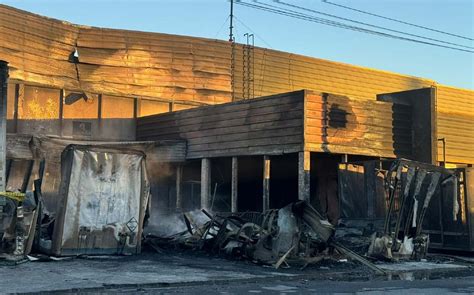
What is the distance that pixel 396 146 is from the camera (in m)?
19.7

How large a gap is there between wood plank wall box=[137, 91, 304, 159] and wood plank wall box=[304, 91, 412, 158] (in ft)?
1.70

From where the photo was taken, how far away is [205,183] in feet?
67.5

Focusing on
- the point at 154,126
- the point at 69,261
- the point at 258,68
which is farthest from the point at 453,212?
the point at 258,68

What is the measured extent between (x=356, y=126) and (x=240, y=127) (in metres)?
3.93

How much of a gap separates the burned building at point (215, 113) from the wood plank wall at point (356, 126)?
5cm

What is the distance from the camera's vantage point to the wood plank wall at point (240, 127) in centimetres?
1742

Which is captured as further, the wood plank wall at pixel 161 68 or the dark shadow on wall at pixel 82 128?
the wood plank wall at pixel 161 68

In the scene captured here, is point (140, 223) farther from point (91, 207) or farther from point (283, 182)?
point (283, 182)

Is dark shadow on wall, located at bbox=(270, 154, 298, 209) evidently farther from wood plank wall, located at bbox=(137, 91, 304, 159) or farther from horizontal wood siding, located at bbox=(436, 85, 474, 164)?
horizontal wood siding, located at bbox=(436, 85, 474, 164)

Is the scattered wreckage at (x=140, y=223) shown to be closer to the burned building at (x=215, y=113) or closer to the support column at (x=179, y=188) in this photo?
the burned building at (x=215, y=113)

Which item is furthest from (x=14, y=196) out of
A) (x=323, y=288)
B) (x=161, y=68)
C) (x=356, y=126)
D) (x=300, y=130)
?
(x=161, y=68)

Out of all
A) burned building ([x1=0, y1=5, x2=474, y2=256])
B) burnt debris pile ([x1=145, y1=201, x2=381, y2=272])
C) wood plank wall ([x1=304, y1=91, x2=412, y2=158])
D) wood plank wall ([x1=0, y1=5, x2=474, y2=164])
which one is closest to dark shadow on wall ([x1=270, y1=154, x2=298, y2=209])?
burned building ([x1=0, y1=5, x2=474, y2=256])

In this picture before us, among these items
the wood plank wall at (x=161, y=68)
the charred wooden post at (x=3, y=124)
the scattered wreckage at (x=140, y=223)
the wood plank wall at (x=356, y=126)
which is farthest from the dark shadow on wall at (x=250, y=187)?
the charred wooden post at (x=3, y=124)

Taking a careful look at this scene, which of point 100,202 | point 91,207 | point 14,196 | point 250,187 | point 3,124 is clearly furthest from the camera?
point 250,187
